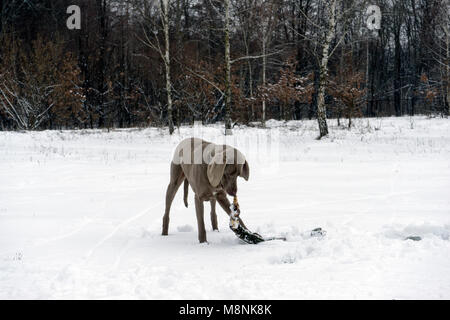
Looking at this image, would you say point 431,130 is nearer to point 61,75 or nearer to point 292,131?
point 292,131

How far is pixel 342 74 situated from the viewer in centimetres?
2206

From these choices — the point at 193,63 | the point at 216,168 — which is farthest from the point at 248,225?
the point at 193,63

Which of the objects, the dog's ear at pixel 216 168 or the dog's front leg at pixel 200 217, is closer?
the dog's ear at pixel 216 168

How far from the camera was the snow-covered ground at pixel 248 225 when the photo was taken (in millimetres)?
2979

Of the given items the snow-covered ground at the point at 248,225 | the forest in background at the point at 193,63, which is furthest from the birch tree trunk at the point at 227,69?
the snow-covered ground at the point at 248,225

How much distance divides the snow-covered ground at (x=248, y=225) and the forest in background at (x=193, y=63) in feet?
26.4

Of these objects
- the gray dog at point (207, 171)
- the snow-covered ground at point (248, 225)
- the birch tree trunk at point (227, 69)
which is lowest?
the snow-covered ground at point (248, 225)

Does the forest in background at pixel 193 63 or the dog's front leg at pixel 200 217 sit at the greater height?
the forest in background at pixel 193 63

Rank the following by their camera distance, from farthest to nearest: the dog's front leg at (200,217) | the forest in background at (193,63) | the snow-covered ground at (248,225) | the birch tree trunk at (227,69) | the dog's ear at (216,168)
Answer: the forest in background at (193,63)
the birch tree trunk at (227,69)
the dog's front leg at (200,217)
the dog's ear at (216,168)
the snow-covered ground at (248,225)

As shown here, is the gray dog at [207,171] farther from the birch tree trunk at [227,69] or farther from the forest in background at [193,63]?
the forest in background at [193,63]

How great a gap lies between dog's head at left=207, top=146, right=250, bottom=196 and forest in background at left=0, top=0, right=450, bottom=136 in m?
12.8

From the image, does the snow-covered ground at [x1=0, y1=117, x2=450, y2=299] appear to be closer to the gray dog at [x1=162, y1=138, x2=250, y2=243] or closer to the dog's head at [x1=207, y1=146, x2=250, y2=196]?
the gray dog at [x1=162, y1=138, x2=250, y2=243]

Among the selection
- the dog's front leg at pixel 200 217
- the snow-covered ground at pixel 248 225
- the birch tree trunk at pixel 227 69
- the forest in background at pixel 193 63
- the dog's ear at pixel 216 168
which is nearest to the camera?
the snow-covered ground at pixel 248 225

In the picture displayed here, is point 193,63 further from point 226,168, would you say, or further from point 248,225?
point 226,168
